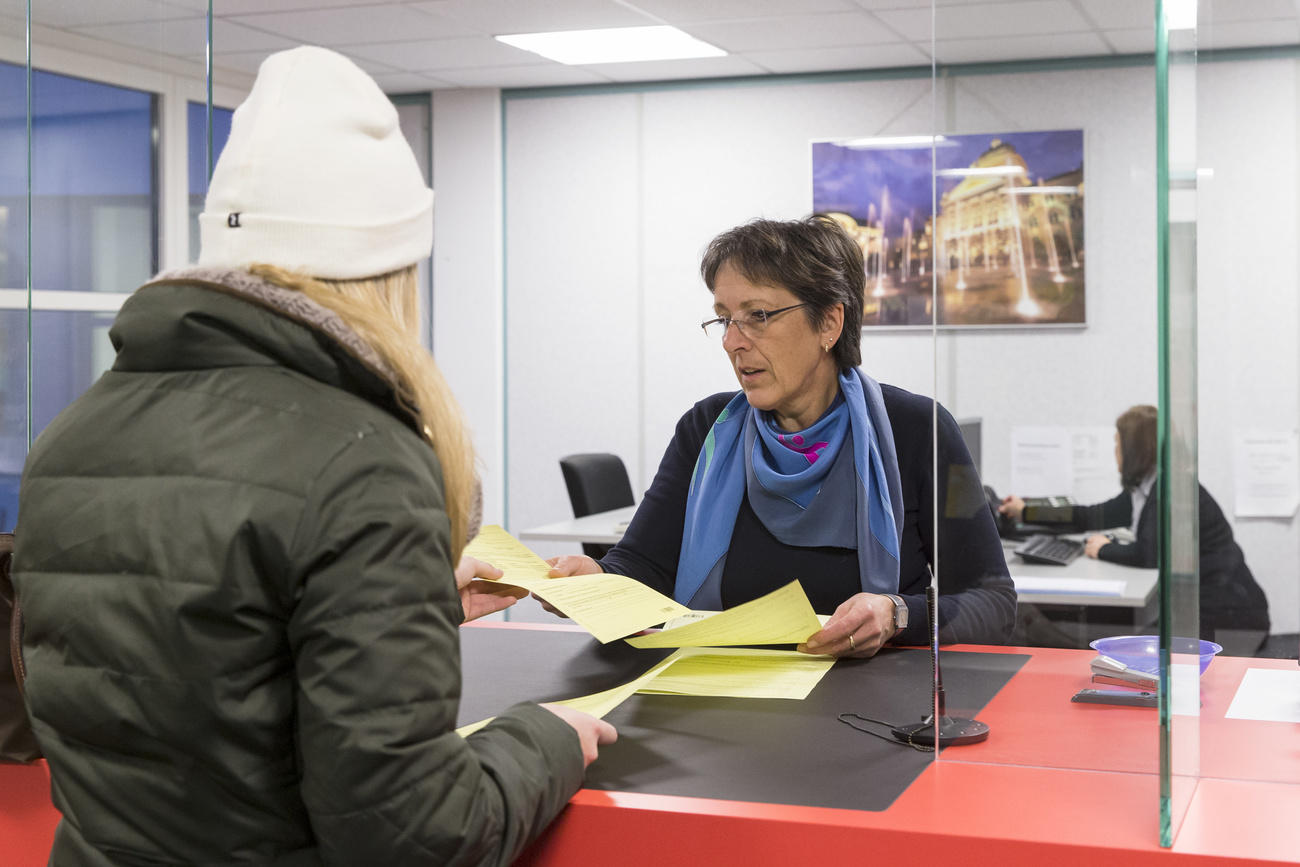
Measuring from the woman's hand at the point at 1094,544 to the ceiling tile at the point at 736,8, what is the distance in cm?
359

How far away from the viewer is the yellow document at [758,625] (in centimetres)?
138

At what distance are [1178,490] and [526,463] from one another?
5239 millimetres

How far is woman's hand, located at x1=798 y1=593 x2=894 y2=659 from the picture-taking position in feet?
4.81

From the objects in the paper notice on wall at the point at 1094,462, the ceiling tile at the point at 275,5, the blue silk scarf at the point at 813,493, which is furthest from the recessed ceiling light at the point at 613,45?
the paper notice on wall at the point at 1094,462

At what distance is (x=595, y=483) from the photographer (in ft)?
15.7

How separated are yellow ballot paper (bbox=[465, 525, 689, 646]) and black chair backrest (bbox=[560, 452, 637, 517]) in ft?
9.83

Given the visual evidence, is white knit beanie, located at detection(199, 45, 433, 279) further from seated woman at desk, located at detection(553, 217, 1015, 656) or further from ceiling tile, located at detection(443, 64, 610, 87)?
ceiling tile, located at detection(443, 64, 610, 87)

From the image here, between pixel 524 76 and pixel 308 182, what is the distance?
497 centimetres

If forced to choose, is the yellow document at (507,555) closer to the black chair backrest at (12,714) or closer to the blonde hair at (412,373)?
the black chair backrest at (12,714)

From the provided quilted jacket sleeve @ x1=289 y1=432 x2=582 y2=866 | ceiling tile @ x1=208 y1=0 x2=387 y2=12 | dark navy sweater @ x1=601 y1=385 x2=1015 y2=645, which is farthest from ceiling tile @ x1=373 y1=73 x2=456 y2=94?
quilted jacket sleeve @ x1=289 y1=432 x2=582 y2=866

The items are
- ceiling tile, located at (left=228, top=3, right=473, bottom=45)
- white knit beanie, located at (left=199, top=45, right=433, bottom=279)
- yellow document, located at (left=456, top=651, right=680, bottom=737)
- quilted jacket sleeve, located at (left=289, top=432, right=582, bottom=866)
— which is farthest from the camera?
ceiling tile, located at (left=228, top=3, right=473, bottom=45)

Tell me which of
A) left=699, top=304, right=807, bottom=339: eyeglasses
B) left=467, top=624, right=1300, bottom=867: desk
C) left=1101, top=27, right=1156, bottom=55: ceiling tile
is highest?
left=1101, top=27, right=1156, bottom=55: ceiling tile

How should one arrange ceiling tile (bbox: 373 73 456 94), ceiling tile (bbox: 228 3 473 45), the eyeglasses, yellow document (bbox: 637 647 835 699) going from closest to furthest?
yellow document (bbox: 637 647 835 699), the eyeglasses, ceiling tile (bbox: 228 3 473 45), ceiling tile (bbox: 373 73 456 94)

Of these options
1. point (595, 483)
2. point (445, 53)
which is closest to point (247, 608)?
point (595, 483)
